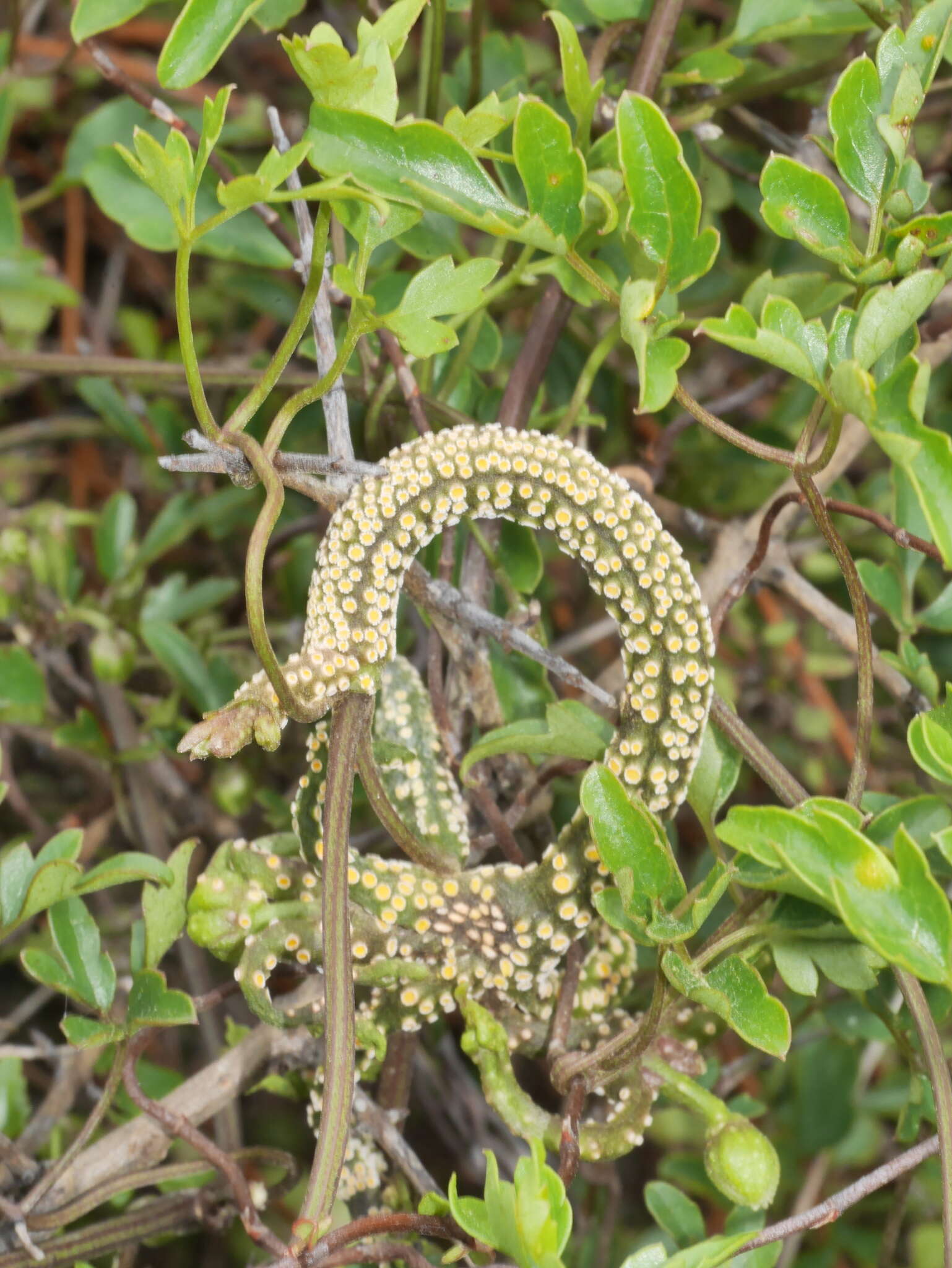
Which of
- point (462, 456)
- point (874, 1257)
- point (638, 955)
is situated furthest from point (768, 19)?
point (874, 1257)

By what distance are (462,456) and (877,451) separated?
945mm

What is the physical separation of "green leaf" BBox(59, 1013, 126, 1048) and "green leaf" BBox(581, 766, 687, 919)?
389 millimetres

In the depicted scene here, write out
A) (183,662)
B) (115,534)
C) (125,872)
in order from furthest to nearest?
(115,534), (183,662), (125,872)

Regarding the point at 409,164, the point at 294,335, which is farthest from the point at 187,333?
the point at 409,164

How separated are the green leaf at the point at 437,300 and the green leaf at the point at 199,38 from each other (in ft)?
0.56

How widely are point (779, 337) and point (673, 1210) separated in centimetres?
66

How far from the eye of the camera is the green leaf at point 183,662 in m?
1.16

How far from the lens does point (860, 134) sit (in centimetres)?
72

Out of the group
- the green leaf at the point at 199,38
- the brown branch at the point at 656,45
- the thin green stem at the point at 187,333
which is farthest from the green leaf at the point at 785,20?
the thin green stem at the point at 187,333

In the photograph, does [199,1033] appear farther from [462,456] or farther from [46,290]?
[462,456]

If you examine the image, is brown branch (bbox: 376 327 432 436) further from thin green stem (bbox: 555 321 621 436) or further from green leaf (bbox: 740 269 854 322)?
green leaf (bbox: 740 269 854 322)

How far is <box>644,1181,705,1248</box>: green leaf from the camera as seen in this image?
2.96 feet

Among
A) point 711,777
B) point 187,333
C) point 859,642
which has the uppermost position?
point 187,333

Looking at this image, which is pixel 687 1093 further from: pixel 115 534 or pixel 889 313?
pixel 115 534
